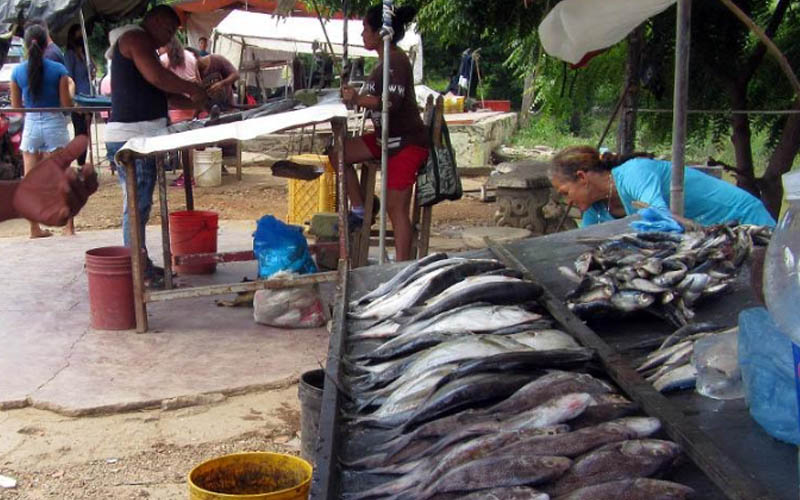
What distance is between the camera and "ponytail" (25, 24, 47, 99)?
8791 millimetres

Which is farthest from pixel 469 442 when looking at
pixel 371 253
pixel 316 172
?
pixel 371 253

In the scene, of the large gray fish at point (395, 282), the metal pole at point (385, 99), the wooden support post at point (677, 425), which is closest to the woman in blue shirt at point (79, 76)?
the metal pole at point (385, 99)

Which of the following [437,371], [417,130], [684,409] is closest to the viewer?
[684,409]

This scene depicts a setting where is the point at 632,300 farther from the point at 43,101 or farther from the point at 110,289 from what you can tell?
the point at 43,101

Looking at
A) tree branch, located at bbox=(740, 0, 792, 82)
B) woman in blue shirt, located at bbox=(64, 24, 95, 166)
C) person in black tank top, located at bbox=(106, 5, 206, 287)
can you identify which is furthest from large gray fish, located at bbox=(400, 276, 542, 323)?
woman in blue shirt, located at bbox=(64, 24, 95, 166)

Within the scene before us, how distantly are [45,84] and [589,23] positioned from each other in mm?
6278

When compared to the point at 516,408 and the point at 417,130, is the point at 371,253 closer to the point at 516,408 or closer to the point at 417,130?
the point at 417,130

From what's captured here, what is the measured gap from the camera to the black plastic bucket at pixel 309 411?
404 centimetres

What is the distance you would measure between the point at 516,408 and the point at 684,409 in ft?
1.87

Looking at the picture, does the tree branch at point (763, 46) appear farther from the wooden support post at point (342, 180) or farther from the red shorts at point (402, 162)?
the wooden support post at point (342, 180)

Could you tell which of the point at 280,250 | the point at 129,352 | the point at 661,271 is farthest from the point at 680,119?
the point at 129,352

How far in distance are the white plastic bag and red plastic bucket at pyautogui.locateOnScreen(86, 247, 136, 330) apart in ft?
3.10

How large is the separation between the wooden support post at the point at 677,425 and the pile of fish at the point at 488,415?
44mm

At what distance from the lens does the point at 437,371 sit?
2902mm
